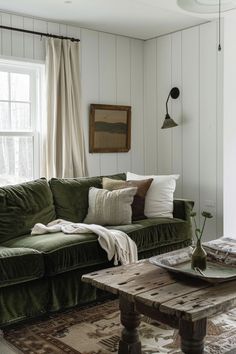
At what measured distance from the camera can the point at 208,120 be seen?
15.4 feet

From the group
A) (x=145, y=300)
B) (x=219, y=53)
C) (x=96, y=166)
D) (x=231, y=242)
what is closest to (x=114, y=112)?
(x=96, y=166)

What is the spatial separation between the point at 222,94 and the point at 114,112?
1242 millimetres

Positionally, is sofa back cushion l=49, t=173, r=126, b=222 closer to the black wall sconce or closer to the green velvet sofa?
the green velvet sofa

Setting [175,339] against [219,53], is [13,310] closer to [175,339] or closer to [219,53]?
[175,339]

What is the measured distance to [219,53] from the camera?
14.8 feet

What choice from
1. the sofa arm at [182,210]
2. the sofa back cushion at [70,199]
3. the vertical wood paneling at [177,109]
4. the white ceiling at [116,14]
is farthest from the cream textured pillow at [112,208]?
the white ceiling at [116,14]

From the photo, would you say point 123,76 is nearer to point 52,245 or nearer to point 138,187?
point 138,187

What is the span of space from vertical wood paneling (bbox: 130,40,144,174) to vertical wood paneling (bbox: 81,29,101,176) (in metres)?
0.55

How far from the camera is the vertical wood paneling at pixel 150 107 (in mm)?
5230

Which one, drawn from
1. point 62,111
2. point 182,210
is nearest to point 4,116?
point 62,111

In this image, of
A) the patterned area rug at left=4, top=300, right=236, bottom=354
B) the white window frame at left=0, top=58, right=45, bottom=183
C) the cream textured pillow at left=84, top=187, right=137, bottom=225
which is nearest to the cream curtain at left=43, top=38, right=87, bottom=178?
the white window frame at left=0, top=58, right=45, bottom=183

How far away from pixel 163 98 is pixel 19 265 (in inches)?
117

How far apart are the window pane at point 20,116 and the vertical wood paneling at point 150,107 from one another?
5.13ft

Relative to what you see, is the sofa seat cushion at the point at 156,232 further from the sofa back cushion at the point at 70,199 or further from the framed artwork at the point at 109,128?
the framed artwork at the point at 109,128
